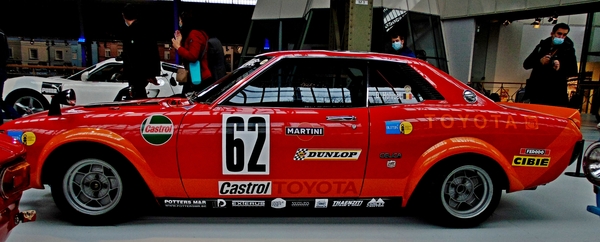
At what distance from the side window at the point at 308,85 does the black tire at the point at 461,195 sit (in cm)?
83

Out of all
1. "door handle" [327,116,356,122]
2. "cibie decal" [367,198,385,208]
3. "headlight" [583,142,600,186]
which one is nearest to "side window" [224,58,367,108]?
"door handle" [327,116,356,122]

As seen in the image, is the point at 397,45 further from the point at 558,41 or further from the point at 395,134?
the point at 395,134

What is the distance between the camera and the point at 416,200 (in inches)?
109

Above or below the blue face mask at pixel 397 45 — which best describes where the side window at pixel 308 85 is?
below

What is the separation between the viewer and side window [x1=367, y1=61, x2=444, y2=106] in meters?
2.60

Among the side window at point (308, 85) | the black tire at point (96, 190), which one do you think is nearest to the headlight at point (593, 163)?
the side window at point (308, 85)

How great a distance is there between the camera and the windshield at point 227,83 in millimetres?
2582

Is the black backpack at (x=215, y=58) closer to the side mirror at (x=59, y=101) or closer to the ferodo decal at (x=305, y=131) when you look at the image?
the side mirror at (x=59, y=101)

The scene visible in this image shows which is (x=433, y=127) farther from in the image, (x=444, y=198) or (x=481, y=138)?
(x=444, y=198)

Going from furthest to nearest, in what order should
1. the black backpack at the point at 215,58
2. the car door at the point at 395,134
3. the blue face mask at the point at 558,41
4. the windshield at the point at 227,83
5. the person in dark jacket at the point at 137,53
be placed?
the black backpack at the point at 215,58
the blue face mask at the point at 558,41
the person in dark jacket at the point at 137,53
the windshield at the point at 227,83
the car door at the point at 395,134

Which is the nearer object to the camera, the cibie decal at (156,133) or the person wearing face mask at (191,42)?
the cibie decal at (156,133)

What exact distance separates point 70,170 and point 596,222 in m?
4.17

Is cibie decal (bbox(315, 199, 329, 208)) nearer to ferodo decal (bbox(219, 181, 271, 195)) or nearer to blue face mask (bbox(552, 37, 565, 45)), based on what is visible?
ferodo decal (bbox(219, 181, 271, 195))

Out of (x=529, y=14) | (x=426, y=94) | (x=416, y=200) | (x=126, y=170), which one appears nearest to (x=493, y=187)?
(x=416, y=200)
